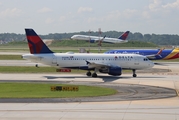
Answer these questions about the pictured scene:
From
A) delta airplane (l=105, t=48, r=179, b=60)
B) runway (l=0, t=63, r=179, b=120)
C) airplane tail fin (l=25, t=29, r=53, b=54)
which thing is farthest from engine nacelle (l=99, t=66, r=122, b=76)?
delta airplane (l=105, t=48, r=179, b=60)

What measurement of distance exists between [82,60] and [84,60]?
0.29 meters

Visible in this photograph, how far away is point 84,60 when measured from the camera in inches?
2210

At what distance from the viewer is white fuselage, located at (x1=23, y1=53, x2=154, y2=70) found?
5511 centimetres

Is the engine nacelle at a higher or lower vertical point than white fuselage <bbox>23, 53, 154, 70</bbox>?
lower

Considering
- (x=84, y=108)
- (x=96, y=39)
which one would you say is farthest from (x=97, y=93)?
(x=96, y=39)

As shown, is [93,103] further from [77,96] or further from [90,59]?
[90,59]

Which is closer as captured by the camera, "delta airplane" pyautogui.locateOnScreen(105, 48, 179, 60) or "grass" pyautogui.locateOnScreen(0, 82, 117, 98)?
"grass" pyautogui.locateOnScreen(0, 82, 117, 98)

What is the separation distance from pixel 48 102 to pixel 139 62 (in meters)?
27.9

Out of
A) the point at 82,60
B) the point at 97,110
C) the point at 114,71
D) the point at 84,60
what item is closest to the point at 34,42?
the point at 82,60

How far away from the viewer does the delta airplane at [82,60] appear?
180ft

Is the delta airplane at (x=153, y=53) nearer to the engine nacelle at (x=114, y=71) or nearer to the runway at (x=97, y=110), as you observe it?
the engine nacelle at (x=114, y=71)

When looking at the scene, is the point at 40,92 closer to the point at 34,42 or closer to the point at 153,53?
the point at 34,42

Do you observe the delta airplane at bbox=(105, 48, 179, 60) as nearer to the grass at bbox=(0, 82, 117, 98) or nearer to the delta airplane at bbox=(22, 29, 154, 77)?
the delta airplane at bbox=(22, 29, 154, 77)

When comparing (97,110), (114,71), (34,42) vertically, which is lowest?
(114,71)
